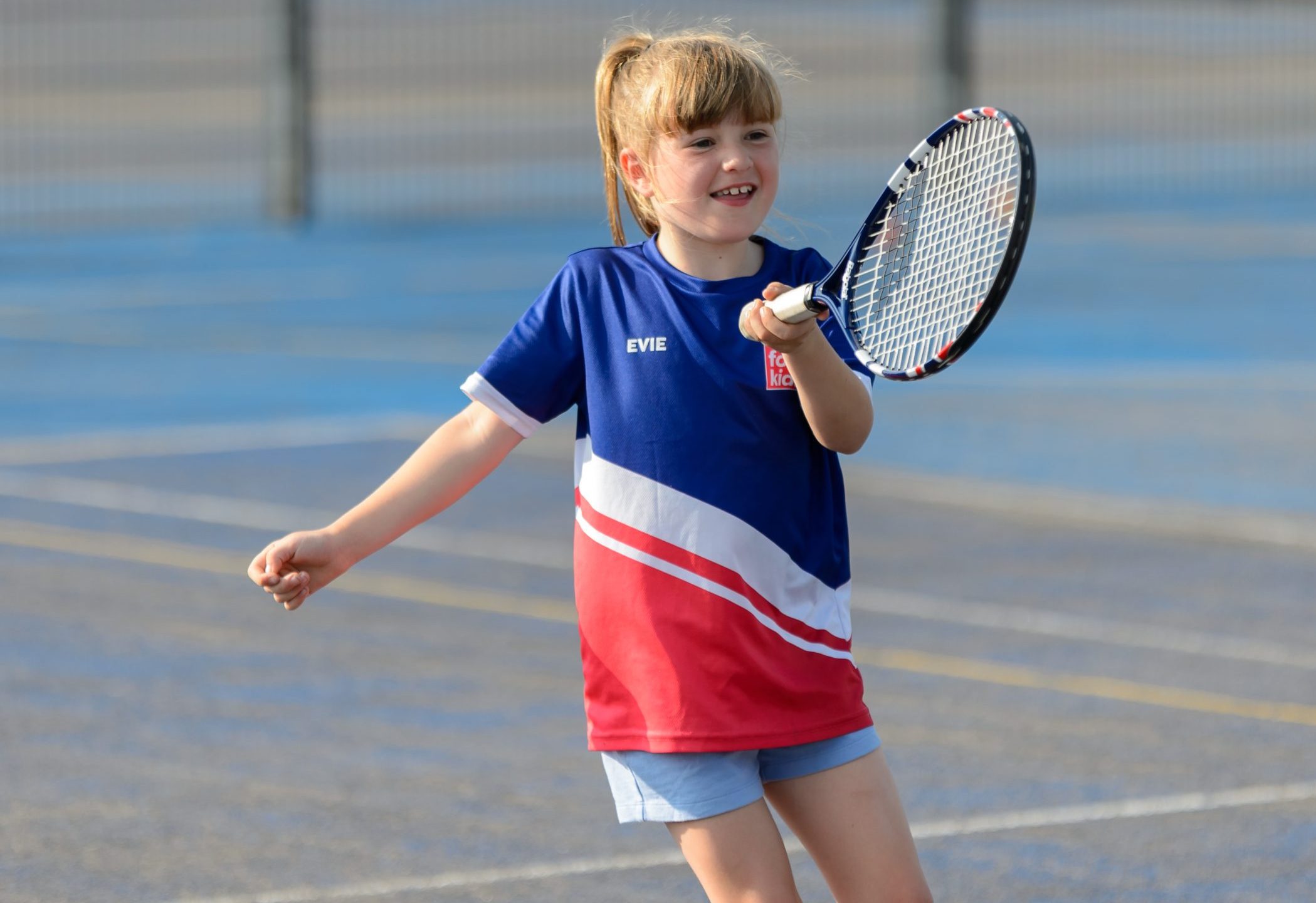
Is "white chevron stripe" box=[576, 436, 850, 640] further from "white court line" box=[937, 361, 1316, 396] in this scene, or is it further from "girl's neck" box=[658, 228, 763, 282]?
"white court line" box=[937, 361, 1316, 396]

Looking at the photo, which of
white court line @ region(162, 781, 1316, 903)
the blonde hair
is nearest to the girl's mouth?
the blonde hair

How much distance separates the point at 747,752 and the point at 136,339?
45.8 feet

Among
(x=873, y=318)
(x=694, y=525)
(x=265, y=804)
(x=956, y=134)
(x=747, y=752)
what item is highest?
(x=956, y=134)

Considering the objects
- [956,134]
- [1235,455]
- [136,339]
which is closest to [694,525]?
[956,134]

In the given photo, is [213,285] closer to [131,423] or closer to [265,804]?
[131,423]

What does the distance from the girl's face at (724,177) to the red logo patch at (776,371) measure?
0.63 ft

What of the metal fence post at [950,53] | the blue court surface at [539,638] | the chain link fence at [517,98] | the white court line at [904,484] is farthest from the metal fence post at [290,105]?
the white court line at [904,484]

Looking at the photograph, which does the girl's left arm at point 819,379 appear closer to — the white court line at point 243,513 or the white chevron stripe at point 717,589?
the white chevron stripe at point 717,589

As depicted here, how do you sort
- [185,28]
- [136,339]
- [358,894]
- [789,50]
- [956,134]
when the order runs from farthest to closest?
1. [185,28]
2. [789,50]
3. [136,339]
4. [358,894]
5. [956,134]

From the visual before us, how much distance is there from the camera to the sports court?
5898mm

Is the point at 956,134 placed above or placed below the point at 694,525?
above

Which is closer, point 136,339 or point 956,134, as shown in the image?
point 956,134

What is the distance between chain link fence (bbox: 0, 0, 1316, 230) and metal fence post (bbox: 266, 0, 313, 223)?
10 centimetres

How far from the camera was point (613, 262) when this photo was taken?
13.4 feet
